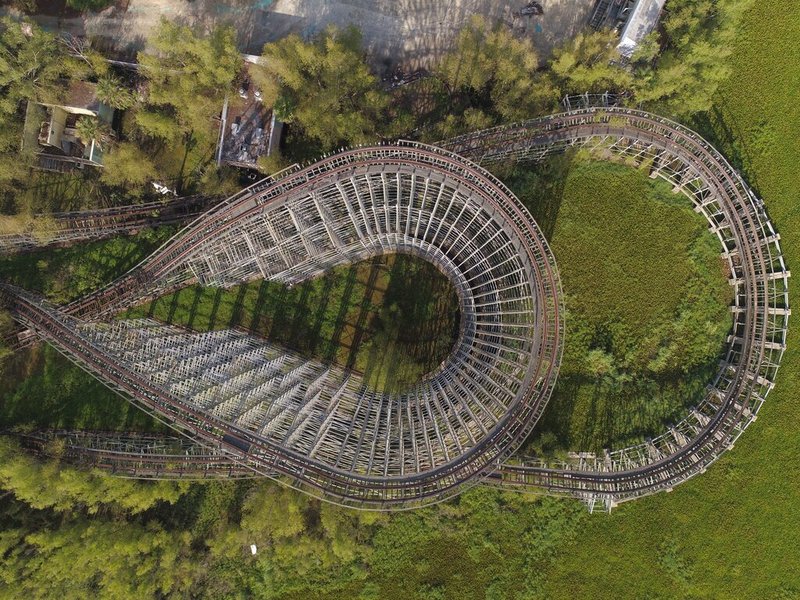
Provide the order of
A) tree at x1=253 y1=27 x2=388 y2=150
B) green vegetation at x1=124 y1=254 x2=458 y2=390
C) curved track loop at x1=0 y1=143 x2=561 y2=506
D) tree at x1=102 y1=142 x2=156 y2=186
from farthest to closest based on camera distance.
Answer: green vegetation at x1=124 y1=254 x2=458 y2=390, tree at x1=102 y1=142 x2=156 y2=186, tree at x1=253 y1=27 x2=388 y2=150, curved track loop at x1=0 y1=143 x2=561 y2=506

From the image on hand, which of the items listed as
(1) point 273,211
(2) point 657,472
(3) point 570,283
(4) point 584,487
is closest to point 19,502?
(1) point 273,211

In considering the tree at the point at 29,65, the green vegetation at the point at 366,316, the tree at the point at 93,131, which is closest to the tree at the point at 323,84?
the green vegetation at the point at 366,316

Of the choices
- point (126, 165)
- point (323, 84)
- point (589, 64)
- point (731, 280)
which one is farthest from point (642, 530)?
point (126, 165)

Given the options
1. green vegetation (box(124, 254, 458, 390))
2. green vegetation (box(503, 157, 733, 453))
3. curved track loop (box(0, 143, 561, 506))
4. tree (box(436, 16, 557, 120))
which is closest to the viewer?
curved track loop (box(0, 143, 561, 506))

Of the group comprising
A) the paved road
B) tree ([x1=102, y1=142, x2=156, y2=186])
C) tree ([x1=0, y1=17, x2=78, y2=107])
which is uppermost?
the paved road

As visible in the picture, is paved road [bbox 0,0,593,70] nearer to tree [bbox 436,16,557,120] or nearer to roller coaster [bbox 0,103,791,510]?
tree [bbox 436,16,557,120]

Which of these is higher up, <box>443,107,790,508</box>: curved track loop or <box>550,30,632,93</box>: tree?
<box>550,30,632,93</box>: tree

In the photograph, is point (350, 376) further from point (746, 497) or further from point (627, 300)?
point (746, 497)

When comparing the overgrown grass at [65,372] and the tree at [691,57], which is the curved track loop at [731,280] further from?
the overgrown grass at [65,372]

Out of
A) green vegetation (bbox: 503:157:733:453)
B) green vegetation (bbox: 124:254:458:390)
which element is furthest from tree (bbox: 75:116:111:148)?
green vegetation (bbox: 503:157:733:453)
